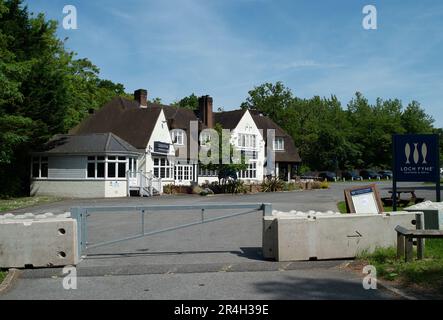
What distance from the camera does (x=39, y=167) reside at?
3494 cm

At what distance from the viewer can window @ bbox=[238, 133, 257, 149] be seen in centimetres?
5178

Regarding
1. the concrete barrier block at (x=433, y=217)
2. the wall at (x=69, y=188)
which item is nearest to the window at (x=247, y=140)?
the wall at (x=69, y=188)

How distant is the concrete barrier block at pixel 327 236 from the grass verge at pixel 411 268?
27 cm

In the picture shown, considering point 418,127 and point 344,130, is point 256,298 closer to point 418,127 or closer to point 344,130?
point 344,130

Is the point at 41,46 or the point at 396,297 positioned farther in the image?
the point at 41,46

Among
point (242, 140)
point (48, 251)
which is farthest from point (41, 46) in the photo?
point (48, 251)

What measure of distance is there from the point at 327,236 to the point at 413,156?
557cm

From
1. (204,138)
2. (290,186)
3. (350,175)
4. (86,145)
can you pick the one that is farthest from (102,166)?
(350,175)

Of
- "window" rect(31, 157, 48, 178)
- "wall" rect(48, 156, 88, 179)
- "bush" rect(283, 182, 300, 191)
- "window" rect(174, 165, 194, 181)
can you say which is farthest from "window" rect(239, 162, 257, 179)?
"window" rect(31, 157, 48, 178)

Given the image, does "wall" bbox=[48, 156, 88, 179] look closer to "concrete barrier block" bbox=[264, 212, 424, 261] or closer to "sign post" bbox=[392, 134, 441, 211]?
"sign post" bbox=[392, 134, 441, 211]

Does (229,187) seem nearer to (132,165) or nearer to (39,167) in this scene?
(132,165)

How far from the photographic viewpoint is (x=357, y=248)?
941cm

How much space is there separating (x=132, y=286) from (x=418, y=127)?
91.7 m

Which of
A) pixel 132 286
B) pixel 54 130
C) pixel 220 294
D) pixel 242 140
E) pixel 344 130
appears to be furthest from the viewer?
pixel 344 130
